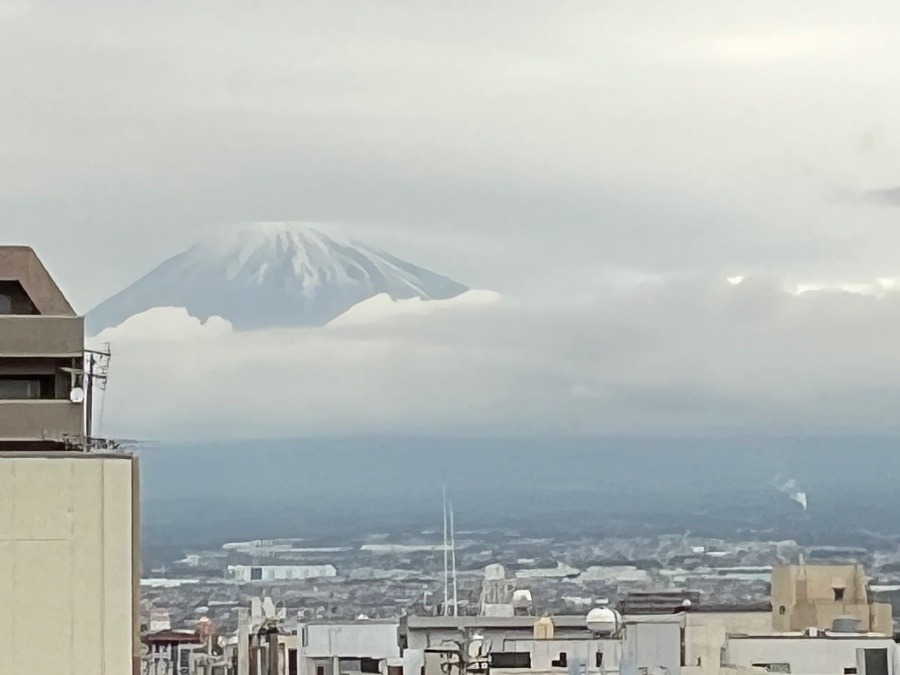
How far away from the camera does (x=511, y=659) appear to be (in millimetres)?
7715

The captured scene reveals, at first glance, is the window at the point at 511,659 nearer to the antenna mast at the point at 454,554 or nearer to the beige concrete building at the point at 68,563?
the antenna mast at the point at 454,554

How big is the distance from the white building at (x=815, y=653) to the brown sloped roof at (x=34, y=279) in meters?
3.69

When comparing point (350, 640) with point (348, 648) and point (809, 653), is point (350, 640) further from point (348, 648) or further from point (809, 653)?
point (809, 653)

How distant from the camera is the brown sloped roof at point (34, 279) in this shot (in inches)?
244

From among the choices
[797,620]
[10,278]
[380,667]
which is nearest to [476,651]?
[380,667]

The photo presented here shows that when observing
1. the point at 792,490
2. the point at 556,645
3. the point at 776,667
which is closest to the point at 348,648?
the point at 556,645

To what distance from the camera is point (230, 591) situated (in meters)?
10.0

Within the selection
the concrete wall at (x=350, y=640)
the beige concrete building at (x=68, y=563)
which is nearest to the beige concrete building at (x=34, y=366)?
the beige concrete building at (x=68, y=563)

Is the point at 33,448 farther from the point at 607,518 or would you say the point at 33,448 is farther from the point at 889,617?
the point at 607,518

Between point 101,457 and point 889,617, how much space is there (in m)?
5.72

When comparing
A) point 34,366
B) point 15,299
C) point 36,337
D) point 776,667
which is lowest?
point 776,667

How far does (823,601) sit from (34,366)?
5067 mm

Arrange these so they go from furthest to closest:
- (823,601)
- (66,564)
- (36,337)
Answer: (823,601) < (36,337) < (66,564)

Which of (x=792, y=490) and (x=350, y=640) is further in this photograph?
(x=792, y=490)
